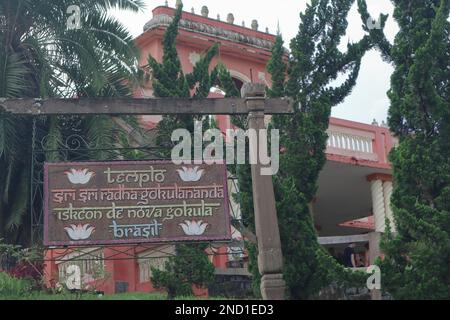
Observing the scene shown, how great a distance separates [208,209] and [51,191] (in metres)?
1.71

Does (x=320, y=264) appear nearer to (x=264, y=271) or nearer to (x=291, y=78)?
(x=264, y=271)

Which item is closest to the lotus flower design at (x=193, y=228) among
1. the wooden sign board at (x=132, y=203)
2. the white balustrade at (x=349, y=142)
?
the wooden sign board at (x=132, y=203)

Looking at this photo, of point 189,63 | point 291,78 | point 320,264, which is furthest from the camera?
point 189,63

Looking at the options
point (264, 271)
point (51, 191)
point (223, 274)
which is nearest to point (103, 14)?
point (223, 274)

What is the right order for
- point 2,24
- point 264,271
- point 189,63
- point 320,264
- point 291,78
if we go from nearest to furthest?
1. point 264,271
2. point 320,264
3. point 291,78
4. point 2,24
5. point 189,63

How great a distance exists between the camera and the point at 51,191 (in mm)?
8500

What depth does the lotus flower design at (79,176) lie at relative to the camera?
8555 mm

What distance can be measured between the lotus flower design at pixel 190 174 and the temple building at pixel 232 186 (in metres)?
3.42

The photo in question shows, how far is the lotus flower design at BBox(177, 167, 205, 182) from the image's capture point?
28.6ft

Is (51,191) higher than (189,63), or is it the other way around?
(189,63)

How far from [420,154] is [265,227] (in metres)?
2.99

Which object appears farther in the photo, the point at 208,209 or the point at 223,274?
the point at 223,274

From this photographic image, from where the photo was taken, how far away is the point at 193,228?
857 centimetres

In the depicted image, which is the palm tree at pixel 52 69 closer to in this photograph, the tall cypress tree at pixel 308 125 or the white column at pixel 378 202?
the tall cypress tree at pixel 308 125
